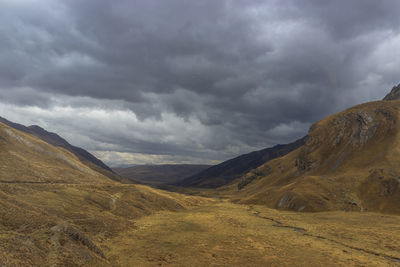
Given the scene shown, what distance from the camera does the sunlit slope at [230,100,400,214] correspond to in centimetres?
6800

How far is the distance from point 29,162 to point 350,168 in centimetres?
12249

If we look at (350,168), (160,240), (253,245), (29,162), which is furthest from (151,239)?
(350,168)

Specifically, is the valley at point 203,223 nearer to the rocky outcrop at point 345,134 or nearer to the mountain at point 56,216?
the mountain at point 56,216

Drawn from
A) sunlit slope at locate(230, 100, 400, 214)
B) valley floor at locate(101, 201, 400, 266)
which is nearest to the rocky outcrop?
sunlit slope at locate(230, 100, 400, 214)

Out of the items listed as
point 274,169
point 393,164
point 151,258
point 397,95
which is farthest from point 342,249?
point 397,95

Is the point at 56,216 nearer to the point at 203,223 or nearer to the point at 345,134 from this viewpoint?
the point at 203,223

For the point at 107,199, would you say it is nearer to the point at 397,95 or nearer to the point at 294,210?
the point at 294,210

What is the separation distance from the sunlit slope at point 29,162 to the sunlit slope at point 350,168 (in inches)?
3015

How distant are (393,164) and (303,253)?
7166 centimetres

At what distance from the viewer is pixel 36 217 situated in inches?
1124

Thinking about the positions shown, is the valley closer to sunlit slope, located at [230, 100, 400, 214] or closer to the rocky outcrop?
sunlit slope, located at [230, 100, 400, 214]

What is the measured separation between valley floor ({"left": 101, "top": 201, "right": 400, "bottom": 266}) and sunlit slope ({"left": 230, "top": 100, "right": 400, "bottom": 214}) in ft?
85.4

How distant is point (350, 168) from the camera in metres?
88.9

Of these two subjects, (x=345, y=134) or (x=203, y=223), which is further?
(x=345, y=134)
